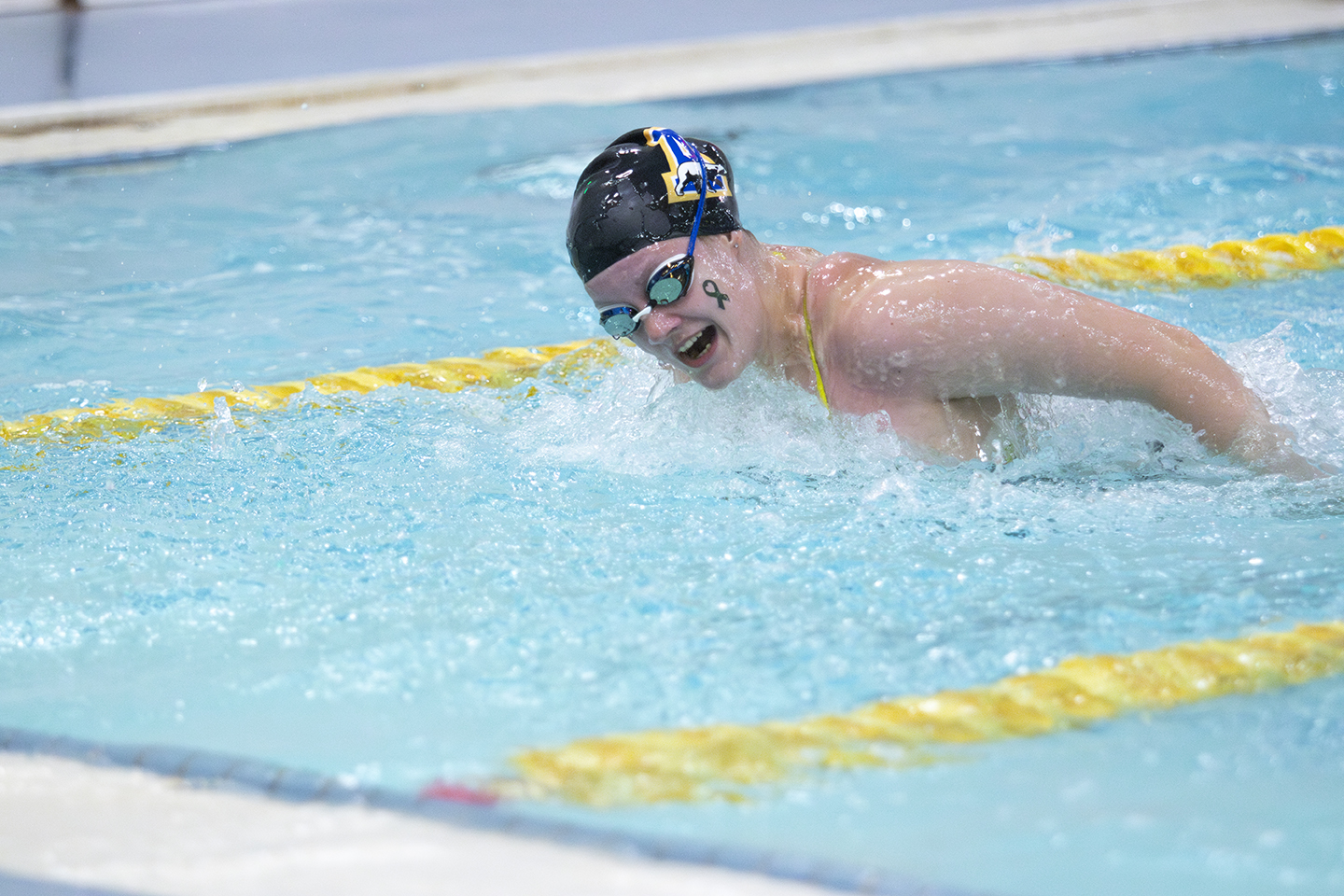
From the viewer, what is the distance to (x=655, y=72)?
6.20 m

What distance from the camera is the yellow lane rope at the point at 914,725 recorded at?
1668 mm

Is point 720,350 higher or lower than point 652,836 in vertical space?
higher

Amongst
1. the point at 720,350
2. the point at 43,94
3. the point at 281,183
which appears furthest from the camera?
the point at 43,94

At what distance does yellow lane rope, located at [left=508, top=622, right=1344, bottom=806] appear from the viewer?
5.47 ft

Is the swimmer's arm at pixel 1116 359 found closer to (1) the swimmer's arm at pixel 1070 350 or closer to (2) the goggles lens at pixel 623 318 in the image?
(1) the swimmer's arm at pixel 1070 350

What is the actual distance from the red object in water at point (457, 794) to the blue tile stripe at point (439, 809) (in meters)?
0.01

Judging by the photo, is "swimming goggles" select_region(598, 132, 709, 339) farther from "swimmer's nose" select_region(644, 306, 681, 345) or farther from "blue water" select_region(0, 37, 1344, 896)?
"blue water" select_region(0, 37, 1344, 896)

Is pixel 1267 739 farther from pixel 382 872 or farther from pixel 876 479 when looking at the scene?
pixel 382 872

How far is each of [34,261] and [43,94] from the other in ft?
7.11

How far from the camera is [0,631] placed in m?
2.16

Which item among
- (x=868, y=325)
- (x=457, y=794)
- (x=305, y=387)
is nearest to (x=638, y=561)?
(x=868, y=325)

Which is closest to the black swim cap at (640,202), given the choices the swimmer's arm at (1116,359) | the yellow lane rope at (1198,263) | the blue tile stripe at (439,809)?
the swimmer's arm at (1116,359)

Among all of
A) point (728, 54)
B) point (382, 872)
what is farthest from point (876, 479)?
point (728, 54)

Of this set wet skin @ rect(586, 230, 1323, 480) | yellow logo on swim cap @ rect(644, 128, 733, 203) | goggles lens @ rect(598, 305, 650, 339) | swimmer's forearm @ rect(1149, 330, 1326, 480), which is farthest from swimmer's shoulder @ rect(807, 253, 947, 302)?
swimmer's forearm @ rect(1149, 330, 1326, 480)
